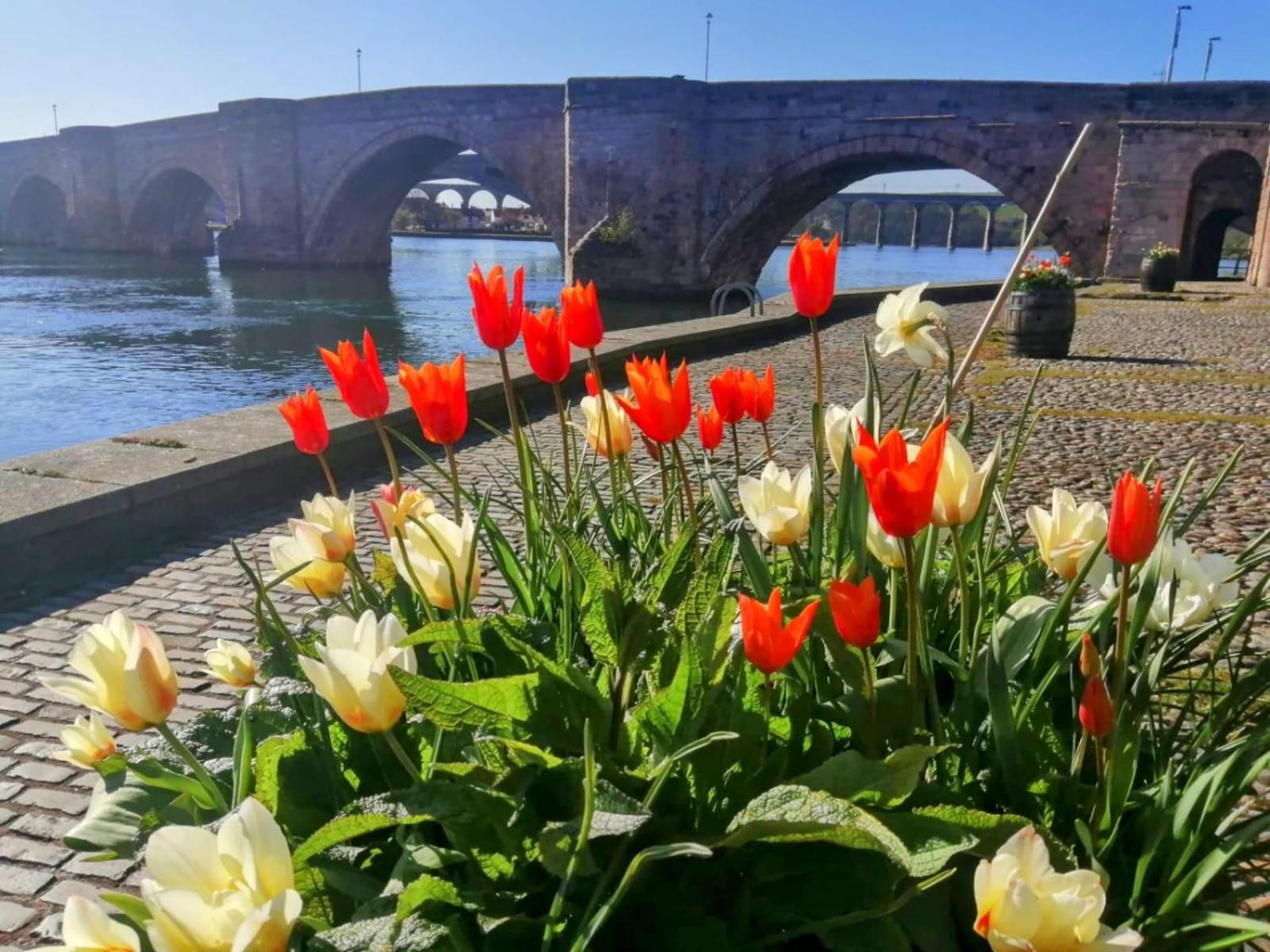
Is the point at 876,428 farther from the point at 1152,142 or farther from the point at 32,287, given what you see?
the point at 32,287

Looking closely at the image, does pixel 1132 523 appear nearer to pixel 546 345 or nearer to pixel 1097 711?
pixel 1097 711

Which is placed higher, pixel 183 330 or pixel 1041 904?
pixel 1041 904

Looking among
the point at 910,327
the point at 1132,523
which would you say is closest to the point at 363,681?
the point at 1132,523

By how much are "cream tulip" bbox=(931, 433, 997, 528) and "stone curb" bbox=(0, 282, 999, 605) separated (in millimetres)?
2838

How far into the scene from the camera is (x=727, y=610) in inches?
44.0

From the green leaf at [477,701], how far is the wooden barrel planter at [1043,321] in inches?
325

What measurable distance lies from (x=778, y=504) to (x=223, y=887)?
0.84 meters

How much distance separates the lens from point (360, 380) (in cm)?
138

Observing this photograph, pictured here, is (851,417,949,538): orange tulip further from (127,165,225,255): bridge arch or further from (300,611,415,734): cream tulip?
(127,165,225,255): bridge arch

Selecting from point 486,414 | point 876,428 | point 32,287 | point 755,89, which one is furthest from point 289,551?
point 32,287

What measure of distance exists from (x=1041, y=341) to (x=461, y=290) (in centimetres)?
2024

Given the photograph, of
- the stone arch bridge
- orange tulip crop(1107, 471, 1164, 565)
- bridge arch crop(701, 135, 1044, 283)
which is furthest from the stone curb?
bridge arch crop(701, 135, 1044, 283)

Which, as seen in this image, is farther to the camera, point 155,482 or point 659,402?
point 155,482

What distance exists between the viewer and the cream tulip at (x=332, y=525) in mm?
1322
